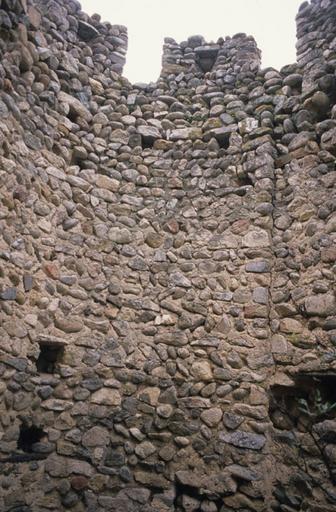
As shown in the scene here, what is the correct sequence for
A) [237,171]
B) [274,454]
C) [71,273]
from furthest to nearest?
1. [237,171]
2. [71,273]
3. [274,454]

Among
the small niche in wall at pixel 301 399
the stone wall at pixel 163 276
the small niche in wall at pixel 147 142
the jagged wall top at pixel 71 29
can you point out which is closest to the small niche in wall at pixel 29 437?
the stone wall at pixel 163 276

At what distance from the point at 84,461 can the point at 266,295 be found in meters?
2.00

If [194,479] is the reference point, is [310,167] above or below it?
above

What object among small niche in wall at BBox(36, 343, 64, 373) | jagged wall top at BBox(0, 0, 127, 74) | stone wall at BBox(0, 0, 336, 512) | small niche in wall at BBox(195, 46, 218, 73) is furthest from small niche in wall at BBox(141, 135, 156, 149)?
small niche in wall at BBox(36, 343, 64, 373)

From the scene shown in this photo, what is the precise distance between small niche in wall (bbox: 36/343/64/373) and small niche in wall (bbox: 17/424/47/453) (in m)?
0.45

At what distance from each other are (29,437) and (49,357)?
63 cm

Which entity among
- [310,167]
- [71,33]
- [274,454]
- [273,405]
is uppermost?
[71,33]

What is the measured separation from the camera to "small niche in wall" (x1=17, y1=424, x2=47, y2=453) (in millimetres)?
3016

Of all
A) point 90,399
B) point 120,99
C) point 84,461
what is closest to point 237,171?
point 120,99

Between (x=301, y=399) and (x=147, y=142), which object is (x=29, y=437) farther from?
(x=147, y=142)

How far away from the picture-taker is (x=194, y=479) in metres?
3.01

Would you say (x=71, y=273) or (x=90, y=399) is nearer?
(x=90, y=399)

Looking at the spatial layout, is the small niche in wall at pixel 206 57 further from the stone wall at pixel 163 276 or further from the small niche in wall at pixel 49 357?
the small niche in wall at pixel 49 357

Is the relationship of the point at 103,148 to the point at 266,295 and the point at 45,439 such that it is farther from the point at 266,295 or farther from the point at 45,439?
the point at 45,439
